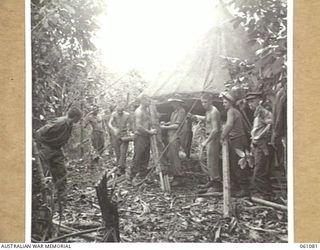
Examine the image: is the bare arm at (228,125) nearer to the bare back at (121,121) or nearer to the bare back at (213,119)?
the bare back at (213,119)

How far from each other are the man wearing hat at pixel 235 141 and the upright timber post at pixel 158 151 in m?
0.15

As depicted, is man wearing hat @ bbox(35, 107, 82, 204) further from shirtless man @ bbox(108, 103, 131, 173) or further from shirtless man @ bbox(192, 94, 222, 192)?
shirtless man @ bbox(192, 94, 222, 192)

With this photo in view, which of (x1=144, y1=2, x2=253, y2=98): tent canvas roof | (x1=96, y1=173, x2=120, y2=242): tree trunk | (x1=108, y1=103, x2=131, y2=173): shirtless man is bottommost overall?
(x1=96, y1=173, x2=120, y2=242): tree trunk

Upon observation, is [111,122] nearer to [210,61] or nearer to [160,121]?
[160,121]

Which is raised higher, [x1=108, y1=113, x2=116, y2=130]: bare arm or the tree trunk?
[x1=108, y1=113, x2=116, y2=130]: bare arm

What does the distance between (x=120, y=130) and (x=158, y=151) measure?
10 centimetres

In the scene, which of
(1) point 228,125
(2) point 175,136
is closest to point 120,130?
(2) point 175,136

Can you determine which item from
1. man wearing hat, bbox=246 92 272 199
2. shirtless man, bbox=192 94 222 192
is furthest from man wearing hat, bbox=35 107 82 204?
man wearing hat, bbox=246 92 272 199

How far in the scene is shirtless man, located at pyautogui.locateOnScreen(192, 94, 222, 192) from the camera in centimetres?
105

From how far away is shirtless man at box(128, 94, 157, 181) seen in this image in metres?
1.07

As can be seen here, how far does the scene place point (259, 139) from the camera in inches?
41.3

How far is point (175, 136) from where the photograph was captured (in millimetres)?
1063

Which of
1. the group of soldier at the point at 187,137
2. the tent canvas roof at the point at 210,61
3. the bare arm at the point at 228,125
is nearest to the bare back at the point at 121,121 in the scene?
the group of soldier at the point at 187,137
